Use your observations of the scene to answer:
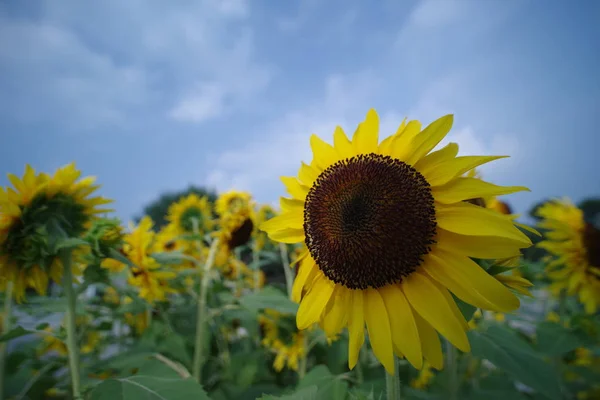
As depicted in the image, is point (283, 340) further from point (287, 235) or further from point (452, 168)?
point (452, 168)

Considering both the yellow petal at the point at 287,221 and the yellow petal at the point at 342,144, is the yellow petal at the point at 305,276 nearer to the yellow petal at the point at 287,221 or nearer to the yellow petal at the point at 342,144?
the yellow petal at the point at 287,221

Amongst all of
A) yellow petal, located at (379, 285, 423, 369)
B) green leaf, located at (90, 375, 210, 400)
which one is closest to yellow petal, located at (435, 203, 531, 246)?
yellow petal, located at (379, 285, 423, 369)

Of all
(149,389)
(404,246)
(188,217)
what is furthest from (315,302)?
(188,217)

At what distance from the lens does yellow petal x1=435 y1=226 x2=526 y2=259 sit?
2.79ft

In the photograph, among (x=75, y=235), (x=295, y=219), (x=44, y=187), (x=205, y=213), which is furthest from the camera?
(x=205, y=213)

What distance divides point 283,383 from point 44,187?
237cm

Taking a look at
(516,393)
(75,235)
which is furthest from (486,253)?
(75,235)

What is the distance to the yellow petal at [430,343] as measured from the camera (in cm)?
88

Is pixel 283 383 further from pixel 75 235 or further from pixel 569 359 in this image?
pixel 569 359

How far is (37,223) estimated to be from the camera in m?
1.49

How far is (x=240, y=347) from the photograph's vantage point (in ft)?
11.7

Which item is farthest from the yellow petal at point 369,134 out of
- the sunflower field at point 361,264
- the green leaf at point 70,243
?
the green leaf at point 70,243

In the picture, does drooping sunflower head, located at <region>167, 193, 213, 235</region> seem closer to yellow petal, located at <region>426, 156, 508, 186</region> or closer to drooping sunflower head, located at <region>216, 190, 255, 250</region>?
drooping sunflower head, located at <region>216, 190, 255, 250</region>

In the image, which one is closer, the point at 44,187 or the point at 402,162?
the point at 402,162
